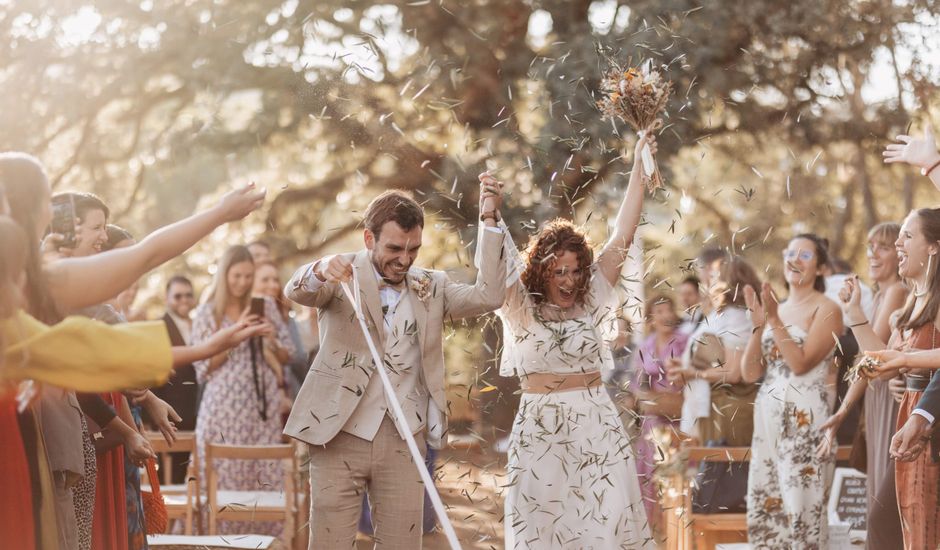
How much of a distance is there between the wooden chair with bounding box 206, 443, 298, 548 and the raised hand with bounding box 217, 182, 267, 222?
312cm

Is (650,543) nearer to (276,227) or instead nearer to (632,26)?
(632,26)

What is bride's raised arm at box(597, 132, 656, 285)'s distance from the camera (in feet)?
15.2

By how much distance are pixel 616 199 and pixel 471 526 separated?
2.89 meters

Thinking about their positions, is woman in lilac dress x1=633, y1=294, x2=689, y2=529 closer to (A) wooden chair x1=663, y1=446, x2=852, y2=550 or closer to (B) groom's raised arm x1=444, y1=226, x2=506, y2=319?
(A) wooden chair x1=663, y1=446, x2=852, y2=550

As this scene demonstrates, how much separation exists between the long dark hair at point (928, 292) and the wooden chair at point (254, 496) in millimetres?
3286

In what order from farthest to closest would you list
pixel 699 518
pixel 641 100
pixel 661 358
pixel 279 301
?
pixel 661 358 < pixel 279 301 < pixel 699 518 < pixel 641 100

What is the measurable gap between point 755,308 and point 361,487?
262 centimetres

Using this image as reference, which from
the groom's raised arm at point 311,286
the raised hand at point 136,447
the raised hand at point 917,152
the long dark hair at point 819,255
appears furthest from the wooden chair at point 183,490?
the raised hand at point 917,152

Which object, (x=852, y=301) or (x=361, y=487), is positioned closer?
(x=361, y=487)

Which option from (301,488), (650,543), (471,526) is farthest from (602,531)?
(471,526)

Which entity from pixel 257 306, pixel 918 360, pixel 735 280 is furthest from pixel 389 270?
pixel 257 306

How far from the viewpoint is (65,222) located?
3.94 m

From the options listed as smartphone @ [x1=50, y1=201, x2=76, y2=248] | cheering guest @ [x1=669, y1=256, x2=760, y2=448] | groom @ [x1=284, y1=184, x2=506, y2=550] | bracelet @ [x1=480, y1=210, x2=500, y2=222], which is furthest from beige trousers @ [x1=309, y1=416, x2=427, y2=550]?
cheering guest @ [x1=669, y1=256, x2=760, y2=448]

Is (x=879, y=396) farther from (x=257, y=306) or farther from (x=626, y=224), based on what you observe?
(x=257, y=306)
